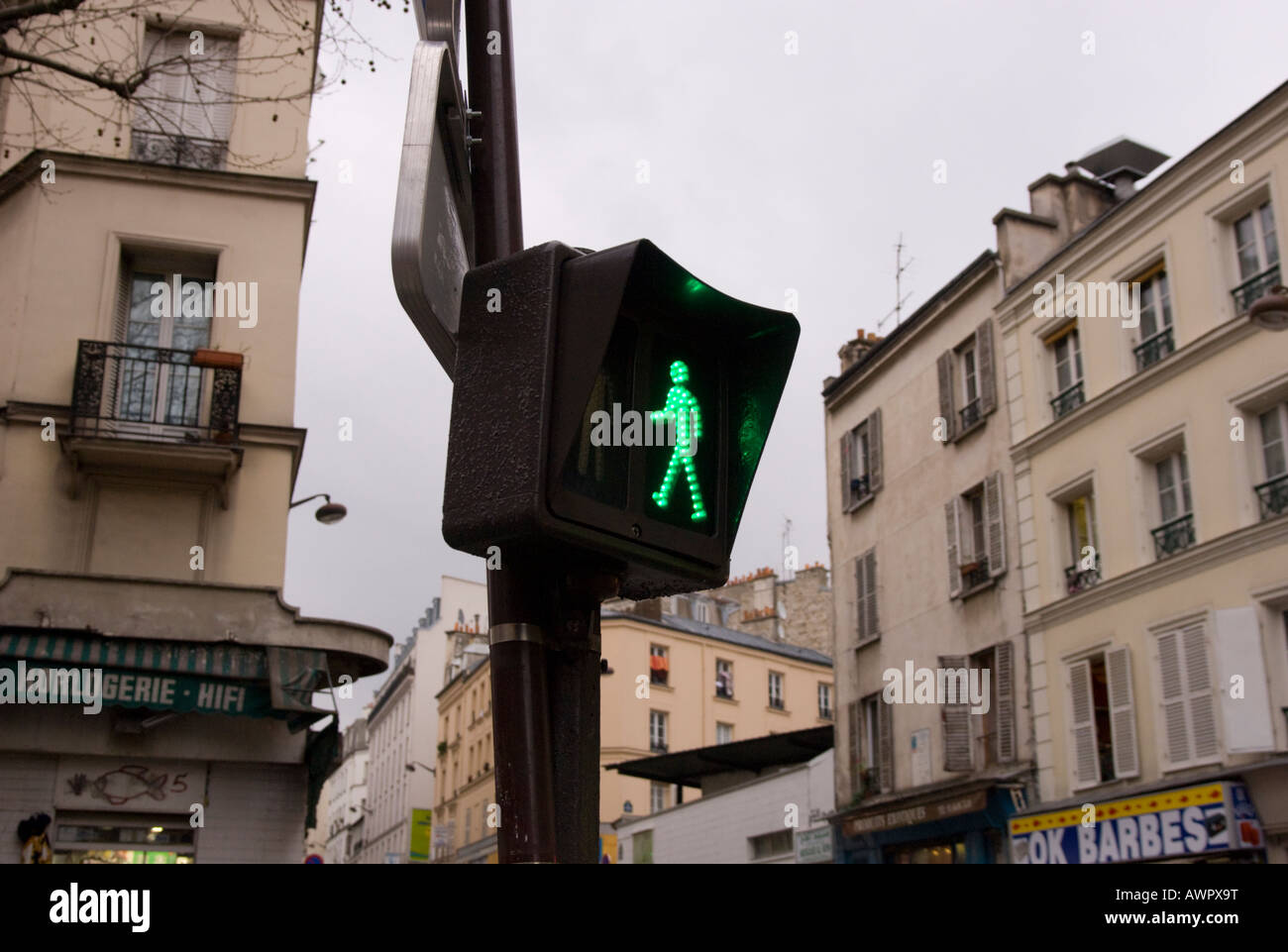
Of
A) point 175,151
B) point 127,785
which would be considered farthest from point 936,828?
point 175,151

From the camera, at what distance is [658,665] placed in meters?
49.9

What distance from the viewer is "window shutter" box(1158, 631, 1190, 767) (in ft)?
61.9

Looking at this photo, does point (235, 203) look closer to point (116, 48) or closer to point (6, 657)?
point (116, 48)

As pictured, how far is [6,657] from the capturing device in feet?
44.3

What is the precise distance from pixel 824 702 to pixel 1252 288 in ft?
124

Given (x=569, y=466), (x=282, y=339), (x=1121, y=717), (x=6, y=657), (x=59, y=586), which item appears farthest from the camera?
(x=1121, y=717)

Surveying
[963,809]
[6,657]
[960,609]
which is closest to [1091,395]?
[960,609]

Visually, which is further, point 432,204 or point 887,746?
point 887,746

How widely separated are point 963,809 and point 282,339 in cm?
1415

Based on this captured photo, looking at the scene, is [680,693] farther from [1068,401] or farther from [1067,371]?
[1068,401]

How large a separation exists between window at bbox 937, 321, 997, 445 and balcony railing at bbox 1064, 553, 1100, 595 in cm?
390

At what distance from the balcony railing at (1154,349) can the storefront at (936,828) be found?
7419 mm

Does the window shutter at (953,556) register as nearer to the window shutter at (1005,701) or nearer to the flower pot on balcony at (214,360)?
the window shutter at (1005,701)
